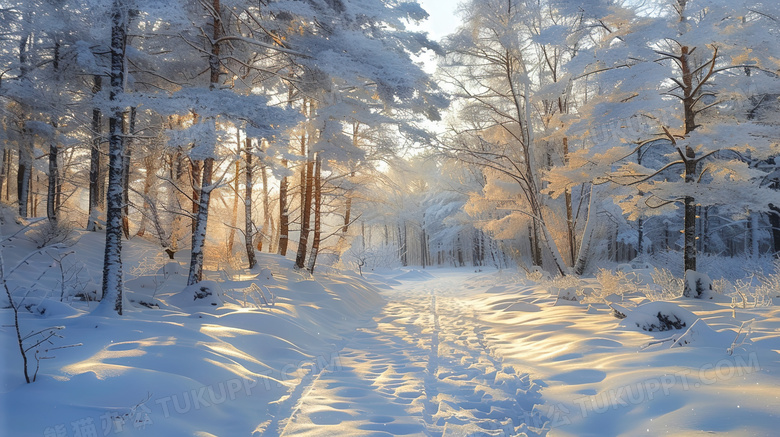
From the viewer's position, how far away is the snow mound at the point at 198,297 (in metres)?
6.96

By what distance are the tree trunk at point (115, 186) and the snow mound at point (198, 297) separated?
1563 millimetres

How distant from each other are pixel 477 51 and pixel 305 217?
8.41m

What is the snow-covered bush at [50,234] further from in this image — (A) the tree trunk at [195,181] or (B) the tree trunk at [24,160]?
(A) the tree trunk at [195,181]

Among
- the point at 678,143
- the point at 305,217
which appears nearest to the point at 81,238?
the point at 305,217

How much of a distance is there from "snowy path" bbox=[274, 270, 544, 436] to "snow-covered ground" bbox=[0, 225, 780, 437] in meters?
0.02

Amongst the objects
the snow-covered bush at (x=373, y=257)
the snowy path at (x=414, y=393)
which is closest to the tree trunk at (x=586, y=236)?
the snowy path at (x=414, y=393)

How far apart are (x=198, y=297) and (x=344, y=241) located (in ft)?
29.4

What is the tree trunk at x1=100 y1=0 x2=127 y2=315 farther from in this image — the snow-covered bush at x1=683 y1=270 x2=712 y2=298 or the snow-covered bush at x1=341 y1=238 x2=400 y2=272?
the snow-covered bush at x1=341 y1=238 x2=400 y2=272

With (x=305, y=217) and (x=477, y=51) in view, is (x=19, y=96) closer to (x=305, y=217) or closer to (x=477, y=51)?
(x=305, y=217)

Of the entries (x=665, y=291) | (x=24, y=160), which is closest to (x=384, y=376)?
(x=665, y=291)

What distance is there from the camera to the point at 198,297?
710 cm

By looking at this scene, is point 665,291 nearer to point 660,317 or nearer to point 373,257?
point 660,317

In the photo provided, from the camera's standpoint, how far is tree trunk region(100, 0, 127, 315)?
5387mm

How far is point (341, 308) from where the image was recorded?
9.23 m
